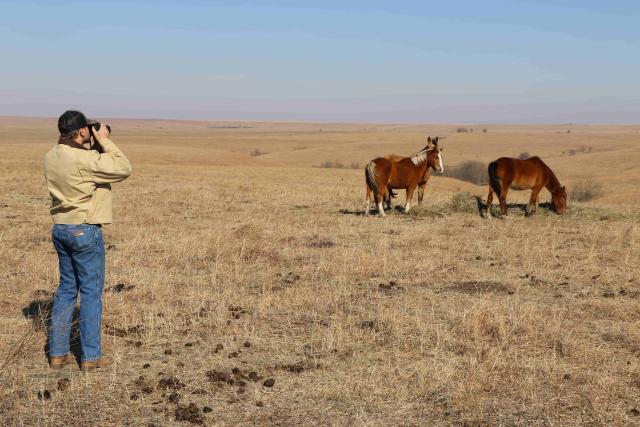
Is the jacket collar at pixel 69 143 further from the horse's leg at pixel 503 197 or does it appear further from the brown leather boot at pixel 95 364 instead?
the horse's leg at pixel 503 197

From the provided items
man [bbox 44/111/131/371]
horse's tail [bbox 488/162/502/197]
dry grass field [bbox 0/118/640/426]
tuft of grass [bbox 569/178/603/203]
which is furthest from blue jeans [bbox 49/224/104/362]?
tuft of grass [bbox 569/178/603/203]

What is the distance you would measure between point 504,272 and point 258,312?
16.7 feet

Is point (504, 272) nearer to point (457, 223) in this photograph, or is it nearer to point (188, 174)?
point (457, 223)

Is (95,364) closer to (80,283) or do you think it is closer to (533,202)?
(80,283)

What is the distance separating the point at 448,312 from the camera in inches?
364

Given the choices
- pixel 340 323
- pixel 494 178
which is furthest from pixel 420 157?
pixel 340 323

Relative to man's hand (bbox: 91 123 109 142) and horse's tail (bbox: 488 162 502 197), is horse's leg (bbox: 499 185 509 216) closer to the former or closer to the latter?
horse's tail (bbox: 488 162 502 197)

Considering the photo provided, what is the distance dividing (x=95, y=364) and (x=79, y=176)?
6.54ft

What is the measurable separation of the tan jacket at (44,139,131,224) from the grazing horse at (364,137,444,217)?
12.8 m

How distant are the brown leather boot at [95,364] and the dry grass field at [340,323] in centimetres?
13

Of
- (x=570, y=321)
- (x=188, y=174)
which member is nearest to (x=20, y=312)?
(x=570, y=321)

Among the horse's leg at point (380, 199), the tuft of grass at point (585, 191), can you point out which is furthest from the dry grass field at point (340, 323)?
the tuft of grass at point (585, 191)

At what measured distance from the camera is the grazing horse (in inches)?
763

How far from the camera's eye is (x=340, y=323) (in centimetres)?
835
